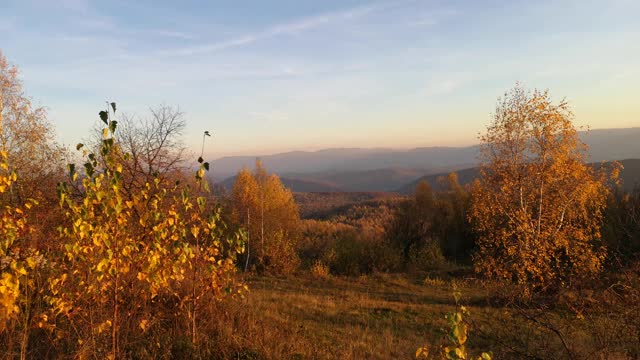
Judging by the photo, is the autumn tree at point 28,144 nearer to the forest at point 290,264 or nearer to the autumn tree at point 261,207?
the forest at point 290,264

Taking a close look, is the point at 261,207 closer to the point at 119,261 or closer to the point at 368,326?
the point at 368,326

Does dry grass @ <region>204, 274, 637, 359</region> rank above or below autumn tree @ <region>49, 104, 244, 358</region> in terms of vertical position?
below

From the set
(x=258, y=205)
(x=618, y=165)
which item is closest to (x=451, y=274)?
(x=618, y=165)

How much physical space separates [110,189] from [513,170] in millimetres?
17899

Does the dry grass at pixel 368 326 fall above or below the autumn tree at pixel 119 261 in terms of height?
below

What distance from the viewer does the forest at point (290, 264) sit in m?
5.68

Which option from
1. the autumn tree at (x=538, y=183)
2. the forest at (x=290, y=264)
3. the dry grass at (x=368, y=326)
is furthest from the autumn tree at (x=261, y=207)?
the autumn tree at (x=538, y=183)

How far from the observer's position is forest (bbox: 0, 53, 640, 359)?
568 centimetres

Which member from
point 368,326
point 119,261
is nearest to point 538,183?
point 368,326

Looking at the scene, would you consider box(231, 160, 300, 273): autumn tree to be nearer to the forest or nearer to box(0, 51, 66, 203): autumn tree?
the forest

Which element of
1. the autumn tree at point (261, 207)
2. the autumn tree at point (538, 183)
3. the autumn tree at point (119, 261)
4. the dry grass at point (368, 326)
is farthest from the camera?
the autumn tree at point (261, 207)

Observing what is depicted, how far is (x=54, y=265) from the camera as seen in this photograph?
6.82 m

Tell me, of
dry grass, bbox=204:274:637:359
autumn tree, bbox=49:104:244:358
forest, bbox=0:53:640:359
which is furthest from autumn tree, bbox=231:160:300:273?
autumn tree, bbox=49:104:244:358

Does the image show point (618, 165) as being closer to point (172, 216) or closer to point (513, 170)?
point (513, 170)
